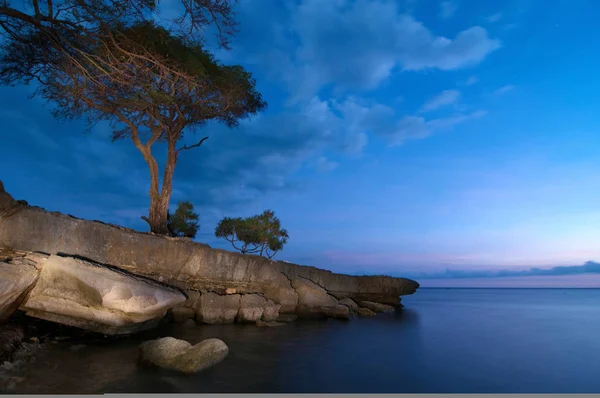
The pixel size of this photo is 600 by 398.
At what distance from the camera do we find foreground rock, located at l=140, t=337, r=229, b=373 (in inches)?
300

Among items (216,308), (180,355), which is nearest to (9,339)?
(180,355)

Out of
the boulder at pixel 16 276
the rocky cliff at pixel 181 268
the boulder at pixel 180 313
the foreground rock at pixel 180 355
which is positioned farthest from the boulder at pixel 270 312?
the boulder at pixel 16 276

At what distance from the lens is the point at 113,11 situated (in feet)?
24.7

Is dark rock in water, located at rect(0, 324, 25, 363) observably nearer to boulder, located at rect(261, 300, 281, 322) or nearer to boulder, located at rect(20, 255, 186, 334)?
boulder, located at rect(20, 255, 186, 334)

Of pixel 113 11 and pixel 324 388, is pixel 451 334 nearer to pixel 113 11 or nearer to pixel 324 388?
pixel 324 388

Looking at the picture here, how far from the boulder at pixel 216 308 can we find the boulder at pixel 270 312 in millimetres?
1527

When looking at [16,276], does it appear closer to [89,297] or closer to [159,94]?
[89,297]

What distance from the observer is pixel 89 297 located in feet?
28.6

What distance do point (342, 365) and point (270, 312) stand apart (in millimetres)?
7554

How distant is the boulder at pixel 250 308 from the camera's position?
15.4m

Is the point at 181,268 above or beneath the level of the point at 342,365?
above

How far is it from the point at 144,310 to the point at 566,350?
15.2 meters

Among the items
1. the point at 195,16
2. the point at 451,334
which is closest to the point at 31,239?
the point at 195,16

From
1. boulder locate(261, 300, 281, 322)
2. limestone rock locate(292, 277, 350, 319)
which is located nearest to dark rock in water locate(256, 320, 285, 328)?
boulder locate(261, 300, 281, 322)
